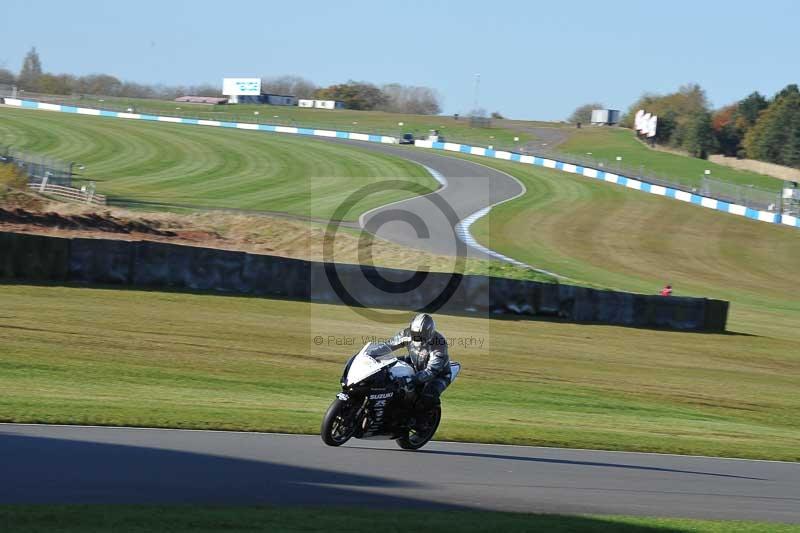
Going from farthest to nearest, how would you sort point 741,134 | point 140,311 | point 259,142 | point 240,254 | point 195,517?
point 741,134 < point 259,142 < point 240,254 < point 140,311 < point 195,517

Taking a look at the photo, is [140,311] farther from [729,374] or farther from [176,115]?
[176,115]

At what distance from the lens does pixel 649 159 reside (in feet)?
311

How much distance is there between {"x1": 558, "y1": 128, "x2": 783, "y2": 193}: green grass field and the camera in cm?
8625

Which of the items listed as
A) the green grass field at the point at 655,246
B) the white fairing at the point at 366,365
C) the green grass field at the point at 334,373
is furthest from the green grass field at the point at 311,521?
the green grass field at the point at 655,246

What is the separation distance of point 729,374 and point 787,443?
709 centimetres

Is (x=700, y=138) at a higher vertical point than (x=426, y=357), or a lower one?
higher

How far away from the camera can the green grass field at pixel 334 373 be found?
46.9 feet

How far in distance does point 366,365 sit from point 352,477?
1.37m

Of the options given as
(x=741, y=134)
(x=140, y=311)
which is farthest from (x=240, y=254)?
(x=741, y=134)

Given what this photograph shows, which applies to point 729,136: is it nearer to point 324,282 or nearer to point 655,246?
point 655,246

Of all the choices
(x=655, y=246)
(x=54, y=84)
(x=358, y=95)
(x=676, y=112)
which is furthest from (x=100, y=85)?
(x=655, y=246)

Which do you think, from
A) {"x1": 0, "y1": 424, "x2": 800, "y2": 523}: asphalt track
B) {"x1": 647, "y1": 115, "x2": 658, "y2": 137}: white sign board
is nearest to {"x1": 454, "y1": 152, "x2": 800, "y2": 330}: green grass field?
{"x1": 0, "y1": 424, "x2": 800, "y2": 523}: asphalt track

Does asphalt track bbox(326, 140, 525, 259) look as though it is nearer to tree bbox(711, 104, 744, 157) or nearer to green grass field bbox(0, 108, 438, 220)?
green grass field bbox(0, 108, 438, 220)

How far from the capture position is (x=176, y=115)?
4242 inches
